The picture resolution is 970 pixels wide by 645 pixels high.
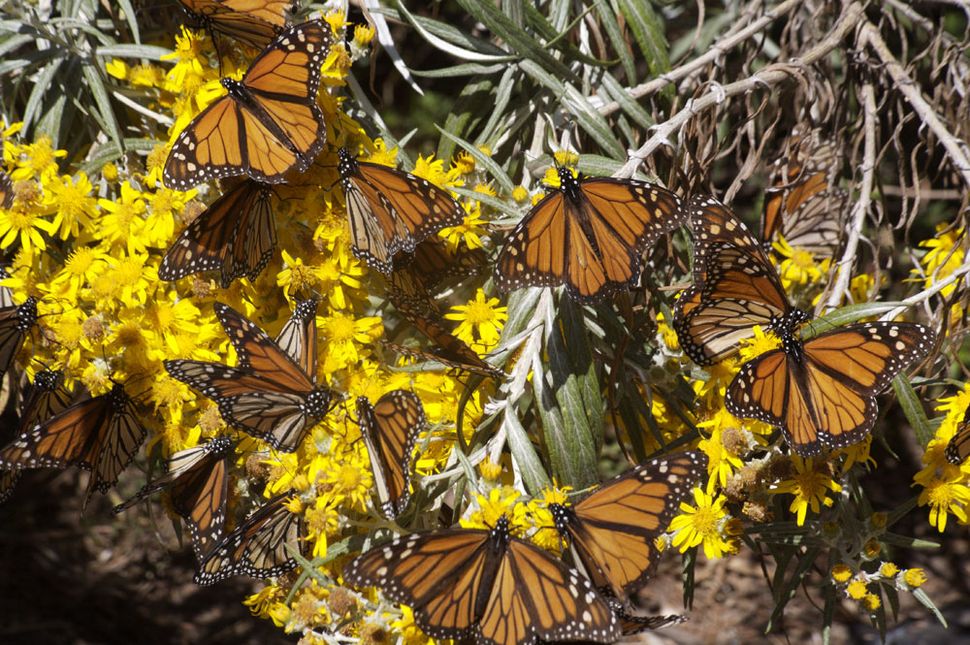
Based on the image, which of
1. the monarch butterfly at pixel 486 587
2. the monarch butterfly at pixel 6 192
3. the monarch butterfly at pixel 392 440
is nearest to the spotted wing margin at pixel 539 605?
the monarch butterfly at pixel 486 587

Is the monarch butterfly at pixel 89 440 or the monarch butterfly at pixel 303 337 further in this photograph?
the monarch butterfly at pixel 89 440

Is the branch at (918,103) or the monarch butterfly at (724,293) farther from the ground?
the branch at (918,103)

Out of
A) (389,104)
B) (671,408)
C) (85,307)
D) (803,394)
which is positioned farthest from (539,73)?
(389,104)

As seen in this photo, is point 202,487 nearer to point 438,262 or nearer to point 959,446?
point 438,262

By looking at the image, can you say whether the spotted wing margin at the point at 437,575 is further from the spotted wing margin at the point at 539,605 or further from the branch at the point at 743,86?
the branch at the point at 743,86

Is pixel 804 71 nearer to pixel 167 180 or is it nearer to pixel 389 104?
pixel 167 180

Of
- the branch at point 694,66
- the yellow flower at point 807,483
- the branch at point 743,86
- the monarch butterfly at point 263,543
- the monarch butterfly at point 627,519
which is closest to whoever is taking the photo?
the monarch butterfly at point 627,519

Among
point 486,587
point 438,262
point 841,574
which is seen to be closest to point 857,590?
point 841,574
